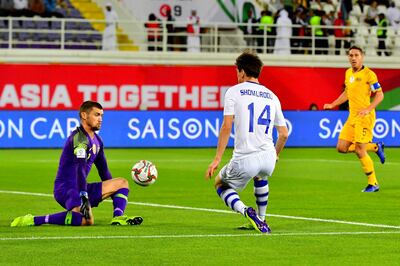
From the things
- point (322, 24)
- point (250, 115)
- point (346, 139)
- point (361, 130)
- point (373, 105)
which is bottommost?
point (346, 139)

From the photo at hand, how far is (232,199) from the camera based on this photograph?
40.4 feet

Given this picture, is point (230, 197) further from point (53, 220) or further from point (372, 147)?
point (372, 147)

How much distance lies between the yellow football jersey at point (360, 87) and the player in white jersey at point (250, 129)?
6.73m

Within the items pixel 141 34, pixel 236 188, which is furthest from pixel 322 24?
pixel 236 188

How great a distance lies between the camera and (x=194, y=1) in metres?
44.2

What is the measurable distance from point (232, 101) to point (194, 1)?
1278 inches

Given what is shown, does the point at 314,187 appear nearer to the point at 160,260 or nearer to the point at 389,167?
the point at 389,167

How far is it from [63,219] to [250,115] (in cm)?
239

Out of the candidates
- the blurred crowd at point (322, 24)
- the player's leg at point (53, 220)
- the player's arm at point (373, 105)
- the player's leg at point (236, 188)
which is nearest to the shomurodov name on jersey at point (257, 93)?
the player's leg at point (236, 188)

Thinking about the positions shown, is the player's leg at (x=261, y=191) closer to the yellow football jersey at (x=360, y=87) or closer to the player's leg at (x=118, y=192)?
the player's leg at (x=118, y=192)

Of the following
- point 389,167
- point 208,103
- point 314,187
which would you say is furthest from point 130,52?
point 314,187

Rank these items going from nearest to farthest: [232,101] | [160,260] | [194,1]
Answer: [160,260], [232,101], [194,1]

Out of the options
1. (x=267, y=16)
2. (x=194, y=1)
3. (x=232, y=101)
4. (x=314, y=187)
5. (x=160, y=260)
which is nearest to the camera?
(x=160, y=260)

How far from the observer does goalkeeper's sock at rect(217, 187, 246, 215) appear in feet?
40.0
